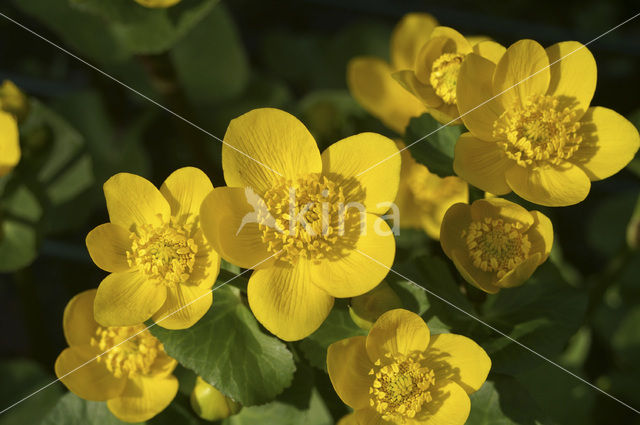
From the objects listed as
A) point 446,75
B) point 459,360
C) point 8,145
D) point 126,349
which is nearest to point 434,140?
point 446,75

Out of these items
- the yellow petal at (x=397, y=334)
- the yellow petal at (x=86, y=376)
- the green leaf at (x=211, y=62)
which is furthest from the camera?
the green leaf at (x=211, y=62)

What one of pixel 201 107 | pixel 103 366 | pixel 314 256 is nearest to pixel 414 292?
pixel 314 256

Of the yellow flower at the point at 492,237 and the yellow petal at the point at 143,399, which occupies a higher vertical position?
the yellow flower at the point at 492,237

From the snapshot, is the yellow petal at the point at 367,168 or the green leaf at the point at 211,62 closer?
the yellow petal at the point at 367,168

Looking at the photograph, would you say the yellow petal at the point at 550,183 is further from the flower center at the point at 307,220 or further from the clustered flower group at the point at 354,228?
the flower center at the point at 307,220

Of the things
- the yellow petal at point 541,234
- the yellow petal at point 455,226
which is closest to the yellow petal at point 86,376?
the yellow petal at point 455,226

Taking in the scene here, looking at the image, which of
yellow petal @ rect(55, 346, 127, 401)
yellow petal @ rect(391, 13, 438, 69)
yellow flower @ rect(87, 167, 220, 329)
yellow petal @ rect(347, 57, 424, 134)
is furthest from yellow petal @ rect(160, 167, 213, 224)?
yellow petal @ rect(391, 13, 438, 69)
